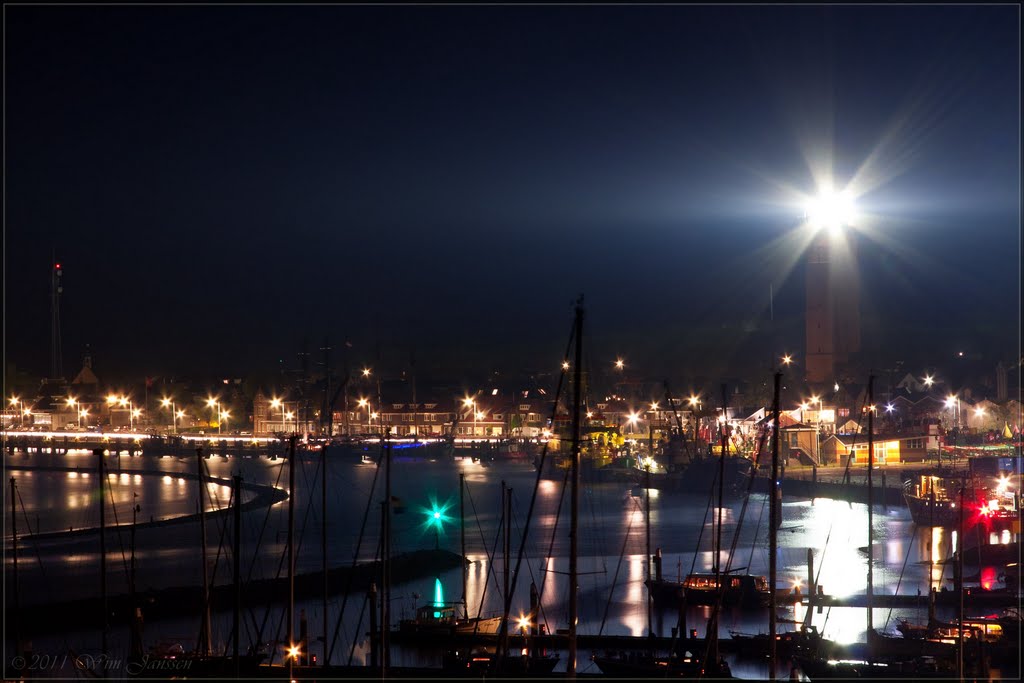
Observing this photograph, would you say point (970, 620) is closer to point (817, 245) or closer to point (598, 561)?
point (598, 561)

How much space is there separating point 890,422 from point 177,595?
28.6 m

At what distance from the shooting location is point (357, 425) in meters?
55.3

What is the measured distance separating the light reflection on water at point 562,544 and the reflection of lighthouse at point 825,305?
17128 mm

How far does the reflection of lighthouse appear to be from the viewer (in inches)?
1892

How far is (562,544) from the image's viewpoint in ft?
66.9

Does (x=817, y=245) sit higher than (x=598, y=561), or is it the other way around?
(x=817, y=245)

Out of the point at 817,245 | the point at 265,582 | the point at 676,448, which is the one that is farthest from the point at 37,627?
the point at 817,245

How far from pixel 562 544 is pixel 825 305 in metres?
30.9

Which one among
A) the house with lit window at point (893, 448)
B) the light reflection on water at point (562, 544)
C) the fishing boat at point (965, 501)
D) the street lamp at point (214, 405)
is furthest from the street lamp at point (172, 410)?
the fishing boat at point (965, 501)

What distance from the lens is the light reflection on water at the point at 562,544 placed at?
14.1 meters

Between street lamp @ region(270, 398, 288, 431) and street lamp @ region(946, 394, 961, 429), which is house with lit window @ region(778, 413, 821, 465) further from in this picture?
street lamp @ region(270, 398, 288, 431)

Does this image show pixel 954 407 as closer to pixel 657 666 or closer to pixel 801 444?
pixel 801 444

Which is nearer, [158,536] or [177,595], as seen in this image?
A: [177,595]

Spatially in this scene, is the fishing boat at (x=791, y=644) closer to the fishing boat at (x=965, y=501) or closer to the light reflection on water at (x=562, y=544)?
the light reflection on water at (x=562, y=544)
